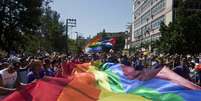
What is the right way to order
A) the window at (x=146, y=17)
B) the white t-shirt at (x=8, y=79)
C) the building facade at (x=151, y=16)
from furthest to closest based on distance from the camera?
the window at (x=146, y=17), the building facade at (x=151, y=16), the white t-shirt at (x=8, y=79)

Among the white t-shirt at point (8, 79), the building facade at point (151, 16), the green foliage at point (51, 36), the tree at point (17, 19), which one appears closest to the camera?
the white t-shirt at point (8, 79)

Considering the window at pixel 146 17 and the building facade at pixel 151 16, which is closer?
the building facade at pixel 151 16

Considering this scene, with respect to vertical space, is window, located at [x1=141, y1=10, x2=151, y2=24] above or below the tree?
above

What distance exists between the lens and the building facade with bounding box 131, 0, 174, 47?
10644 cm

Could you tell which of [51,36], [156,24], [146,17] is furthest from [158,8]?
[51,36]

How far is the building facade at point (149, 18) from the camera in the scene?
349 ft

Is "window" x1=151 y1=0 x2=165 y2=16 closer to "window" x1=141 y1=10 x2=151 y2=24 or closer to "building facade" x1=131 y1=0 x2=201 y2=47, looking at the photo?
"building facade" x1=131 y1=0 x2=201 y2=47

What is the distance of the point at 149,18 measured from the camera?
13300 centimetres

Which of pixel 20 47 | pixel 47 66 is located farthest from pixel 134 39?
pixel 47 66

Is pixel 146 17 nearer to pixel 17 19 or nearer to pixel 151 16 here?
pixel 151 16

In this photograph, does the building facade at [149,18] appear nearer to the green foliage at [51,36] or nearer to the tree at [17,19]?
the green foliage at [51,36]

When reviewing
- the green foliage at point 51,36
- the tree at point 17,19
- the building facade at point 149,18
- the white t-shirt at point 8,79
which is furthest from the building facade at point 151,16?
the white t-shirt at point 8,79

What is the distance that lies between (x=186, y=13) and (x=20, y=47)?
22081mm

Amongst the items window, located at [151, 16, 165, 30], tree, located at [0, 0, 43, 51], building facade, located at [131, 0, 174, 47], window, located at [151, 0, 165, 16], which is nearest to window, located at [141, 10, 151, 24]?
building facade, located at [131, 0, 174, 47]
